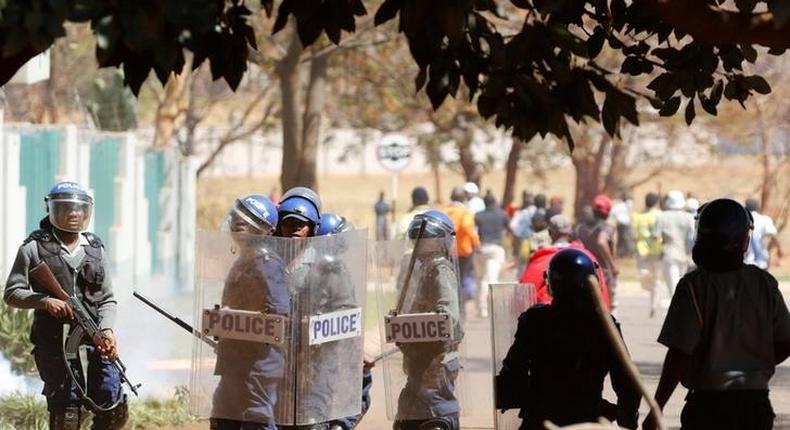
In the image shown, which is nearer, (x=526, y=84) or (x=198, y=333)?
(x=526, y=84)

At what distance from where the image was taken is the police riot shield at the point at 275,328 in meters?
8.62

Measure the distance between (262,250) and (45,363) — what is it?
202 cm

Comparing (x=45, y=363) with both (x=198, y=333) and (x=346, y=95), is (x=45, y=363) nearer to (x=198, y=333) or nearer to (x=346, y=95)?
(x=198, y=333)

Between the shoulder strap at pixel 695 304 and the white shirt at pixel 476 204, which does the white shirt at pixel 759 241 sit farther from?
the shoulder strap at pixel 695 304

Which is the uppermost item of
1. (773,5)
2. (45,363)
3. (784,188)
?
(784,188)

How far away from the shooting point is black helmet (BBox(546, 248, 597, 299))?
7.39 metres

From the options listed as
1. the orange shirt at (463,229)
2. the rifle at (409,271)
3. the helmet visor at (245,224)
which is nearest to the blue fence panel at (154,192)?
the orange shirt at (463,229)

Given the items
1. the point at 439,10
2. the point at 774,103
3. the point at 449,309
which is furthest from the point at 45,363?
the point at 774,103

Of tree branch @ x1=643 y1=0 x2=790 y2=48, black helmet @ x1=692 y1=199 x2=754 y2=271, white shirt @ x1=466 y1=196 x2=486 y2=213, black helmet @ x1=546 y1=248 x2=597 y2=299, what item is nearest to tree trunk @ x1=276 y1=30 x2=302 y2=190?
white shirt @ x1=466 y1=196 x2=486 y2=213

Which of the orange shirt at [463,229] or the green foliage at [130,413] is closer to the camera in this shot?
the green foliage at [130,413]

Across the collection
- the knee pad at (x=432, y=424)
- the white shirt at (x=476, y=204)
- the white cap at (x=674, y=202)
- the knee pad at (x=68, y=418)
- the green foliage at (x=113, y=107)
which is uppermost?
the green foliage at (x=113, y=107)

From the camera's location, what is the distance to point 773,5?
5.62 meters

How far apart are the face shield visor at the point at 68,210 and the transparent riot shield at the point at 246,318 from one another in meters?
1.47

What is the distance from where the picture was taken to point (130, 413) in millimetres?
12484
